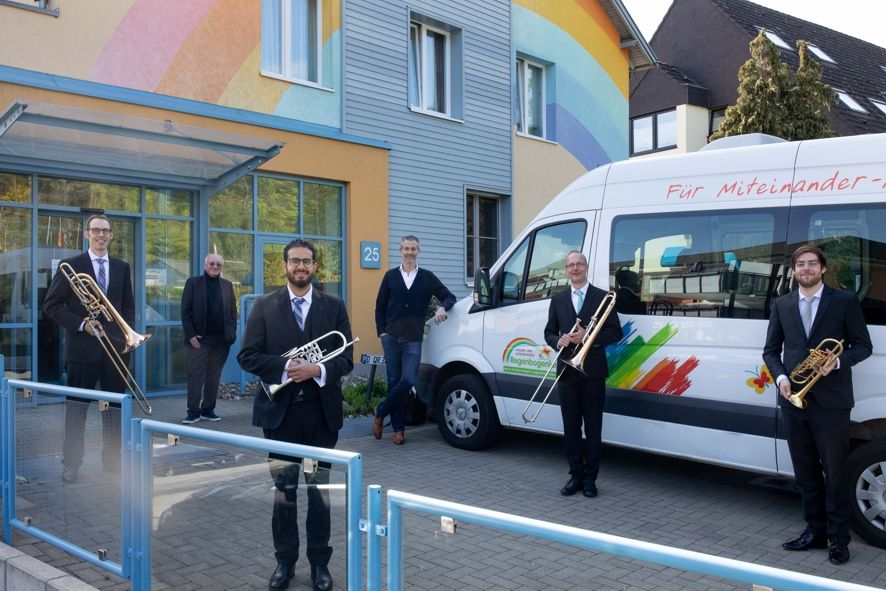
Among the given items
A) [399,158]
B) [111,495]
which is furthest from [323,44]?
[111,495]

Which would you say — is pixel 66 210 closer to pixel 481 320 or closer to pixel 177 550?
pixel 481 320

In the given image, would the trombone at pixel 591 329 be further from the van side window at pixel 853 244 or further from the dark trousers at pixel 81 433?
the dark trousers at pixel 81 433

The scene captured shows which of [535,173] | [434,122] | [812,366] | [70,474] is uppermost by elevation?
[434,122]

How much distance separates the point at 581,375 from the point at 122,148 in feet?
19.7

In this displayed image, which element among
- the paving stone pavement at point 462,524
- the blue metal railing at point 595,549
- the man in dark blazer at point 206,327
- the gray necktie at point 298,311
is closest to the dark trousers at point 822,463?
the paving stone pavement at point 462,524

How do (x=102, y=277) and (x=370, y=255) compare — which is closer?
(x=102, y=277)

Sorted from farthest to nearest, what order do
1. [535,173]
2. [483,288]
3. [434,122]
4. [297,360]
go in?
[535,173] → [434,122] → [483,288] → [297,360]

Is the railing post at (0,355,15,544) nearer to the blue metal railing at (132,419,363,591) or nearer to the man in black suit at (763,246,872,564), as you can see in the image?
the blue metal railing at (132,419,363,591)

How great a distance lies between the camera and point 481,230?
15.8 metres

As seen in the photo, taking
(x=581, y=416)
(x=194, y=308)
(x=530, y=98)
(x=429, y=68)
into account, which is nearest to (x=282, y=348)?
(x=581, y=416)

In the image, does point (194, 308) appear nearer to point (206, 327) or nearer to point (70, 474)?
point (206, 327)

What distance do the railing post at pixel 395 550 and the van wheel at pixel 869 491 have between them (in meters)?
3.83

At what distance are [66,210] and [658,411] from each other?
24.1 feet

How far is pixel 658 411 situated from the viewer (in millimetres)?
6266
